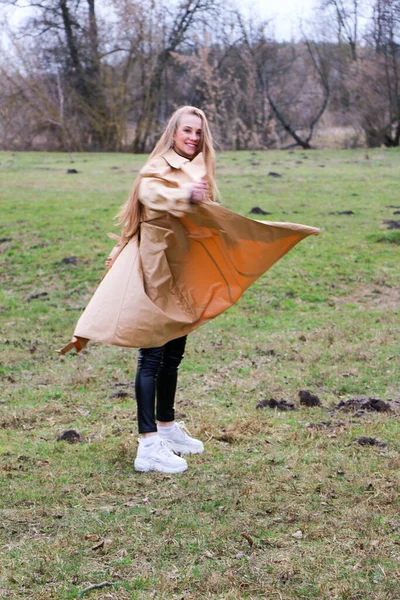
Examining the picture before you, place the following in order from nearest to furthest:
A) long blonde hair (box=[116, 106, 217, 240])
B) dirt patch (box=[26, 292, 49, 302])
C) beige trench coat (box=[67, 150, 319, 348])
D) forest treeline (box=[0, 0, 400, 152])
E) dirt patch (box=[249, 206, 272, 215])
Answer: beige trench coat (box=[67, 150, 319, 348])
long blonde hair (box=[116, 106, 217, 240])
dirt patch (box=[26, 292, 49, 302])
dirt patch (box=[249, 206, 272, 215])
forest treeline (box=[0, 0, 400, 152])

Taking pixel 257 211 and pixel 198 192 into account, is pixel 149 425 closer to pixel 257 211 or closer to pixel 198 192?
pixel 198 192

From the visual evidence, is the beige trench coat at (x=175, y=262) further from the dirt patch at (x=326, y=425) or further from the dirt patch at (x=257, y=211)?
the dirt patch at (x=257, y=211)

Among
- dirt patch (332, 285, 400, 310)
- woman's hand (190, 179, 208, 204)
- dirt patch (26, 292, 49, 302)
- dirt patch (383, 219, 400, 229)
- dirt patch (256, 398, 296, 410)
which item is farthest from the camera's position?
dirt patch (383, 219, 400, 229)

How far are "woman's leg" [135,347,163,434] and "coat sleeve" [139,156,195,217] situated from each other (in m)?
0.80

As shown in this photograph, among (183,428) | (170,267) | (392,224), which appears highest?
(170,267)

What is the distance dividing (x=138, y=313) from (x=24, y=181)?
48.4 ft

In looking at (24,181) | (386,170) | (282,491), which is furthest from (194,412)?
(386,170)

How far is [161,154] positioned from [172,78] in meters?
31.2

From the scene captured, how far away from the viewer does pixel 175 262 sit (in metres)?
4.43

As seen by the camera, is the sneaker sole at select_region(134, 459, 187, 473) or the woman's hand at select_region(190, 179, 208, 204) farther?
the sneaker sole at select_region(134, 459, 187, 473)

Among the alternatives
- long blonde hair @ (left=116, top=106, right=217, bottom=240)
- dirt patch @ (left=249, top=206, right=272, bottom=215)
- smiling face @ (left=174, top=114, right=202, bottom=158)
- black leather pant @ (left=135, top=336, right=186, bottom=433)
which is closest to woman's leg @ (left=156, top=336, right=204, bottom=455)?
black leather pant @ (left=135, top=336, right=186, bottom=433)

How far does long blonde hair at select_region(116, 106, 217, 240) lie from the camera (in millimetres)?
4266

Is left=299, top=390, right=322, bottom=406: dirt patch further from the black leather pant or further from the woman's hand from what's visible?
the woman's hand

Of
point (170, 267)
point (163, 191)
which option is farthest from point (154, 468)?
point (163, 191)
